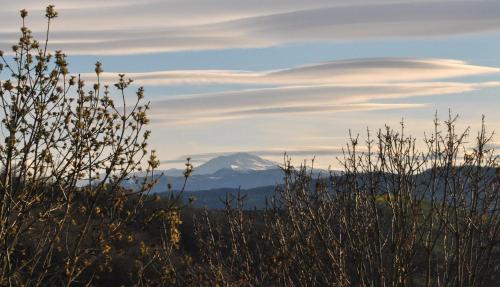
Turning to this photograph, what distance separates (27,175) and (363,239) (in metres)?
5.51

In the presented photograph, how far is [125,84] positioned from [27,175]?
1.75m

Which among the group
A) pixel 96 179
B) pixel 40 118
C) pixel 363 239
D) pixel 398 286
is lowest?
pixel 398 286

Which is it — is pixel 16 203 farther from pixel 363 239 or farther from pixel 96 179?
pixel 363 239

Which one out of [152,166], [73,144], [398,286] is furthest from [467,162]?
[73,144]

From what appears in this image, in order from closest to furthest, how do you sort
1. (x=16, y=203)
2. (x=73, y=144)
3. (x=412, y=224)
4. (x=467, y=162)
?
1. (x=16, y=203)
2. (x=73, y=144)
3. (x=412, y=224)
4. (x=467, y=162)

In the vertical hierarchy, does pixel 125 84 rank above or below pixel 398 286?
above

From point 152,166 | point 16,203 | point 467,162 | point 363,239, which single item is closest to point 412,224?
point 363,239

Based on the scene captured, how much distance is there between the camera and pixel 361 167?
13.1 meters

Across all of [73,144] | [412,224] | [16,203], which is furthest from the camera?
[412,224]

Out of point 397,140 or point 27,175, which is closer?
point 27,175

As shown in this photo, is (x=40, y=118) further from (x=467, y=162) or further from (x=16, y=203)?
(x=467, y=162)

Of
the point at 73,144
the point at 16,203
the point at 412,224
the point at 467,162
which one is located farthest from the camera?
the point at 467,162

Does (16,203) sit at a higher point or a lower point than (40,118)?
lower

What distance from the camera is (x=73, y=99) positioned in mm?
10266
